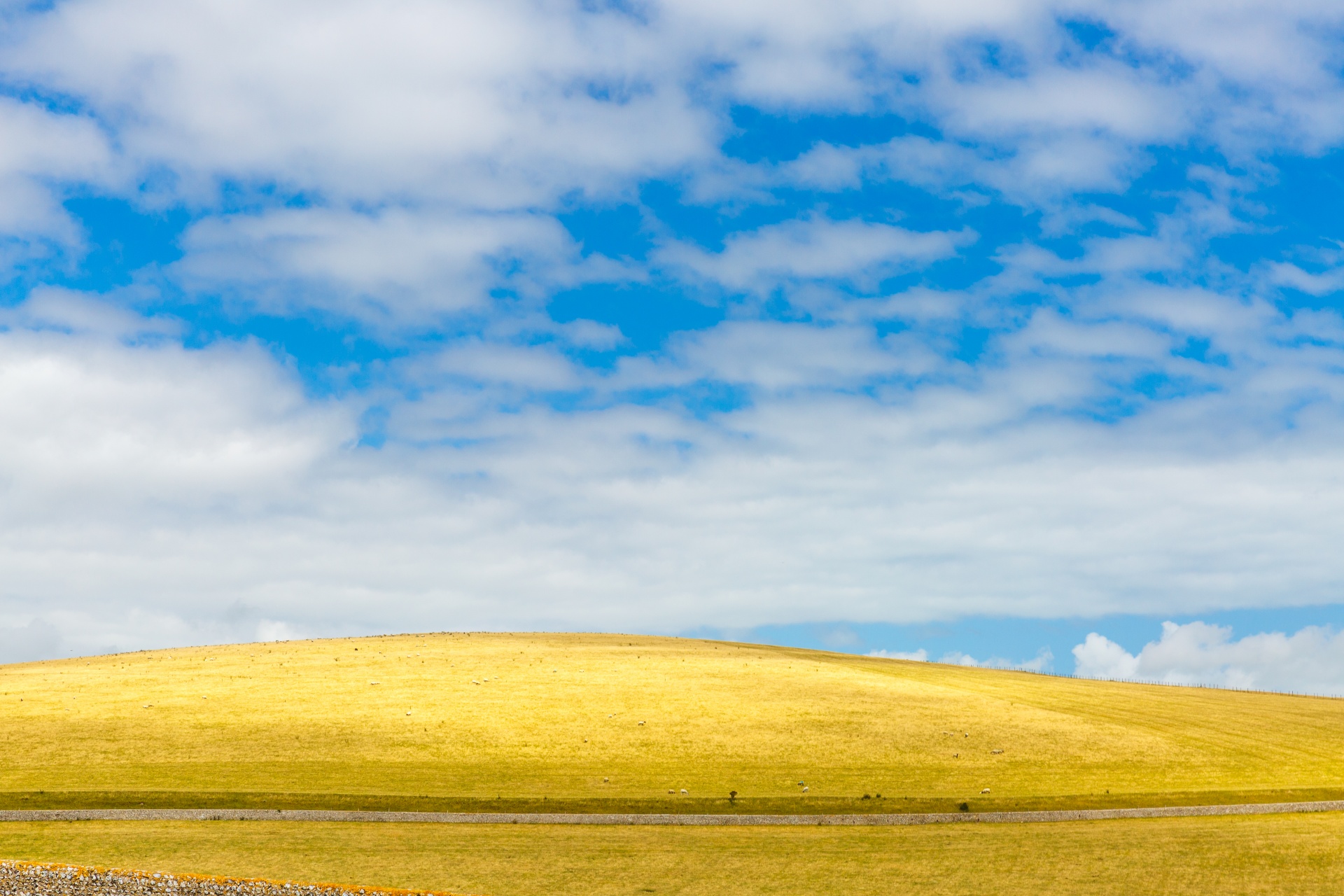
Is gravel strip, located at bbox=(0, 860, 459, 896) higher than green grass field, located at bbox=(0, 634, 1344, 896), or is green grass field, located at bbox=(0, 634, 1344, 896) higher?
green grass field, located at bbox=(0, 634, 1344, 896)

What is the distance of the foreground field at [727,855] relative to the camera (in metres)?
34.4

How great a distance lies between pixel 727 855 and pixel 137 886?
1850 centimetres

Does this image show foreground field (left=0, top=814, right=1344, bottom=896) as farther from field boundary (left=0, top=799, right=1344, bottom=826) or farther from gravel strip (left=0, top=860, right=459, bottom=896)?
gravel strip (left=0, top=860, right=459, bottom=896)

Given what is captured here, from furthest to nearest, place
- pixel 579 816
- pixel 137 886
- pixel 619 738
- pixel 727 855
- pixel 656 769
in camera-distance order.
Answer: pixel 619 738
pixel 656 769
pixel 579 816
pixel 727 855
pixel 137 886

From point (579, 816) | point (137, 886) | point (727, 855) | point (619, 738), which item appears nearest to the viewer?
point (137, 886)

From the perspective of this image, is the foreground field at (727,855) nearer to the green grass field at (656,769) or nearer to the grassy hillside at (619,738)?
the green grass field at (656,769)

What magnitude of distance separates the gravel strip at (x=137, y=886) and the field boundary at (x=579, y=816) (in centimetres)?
932

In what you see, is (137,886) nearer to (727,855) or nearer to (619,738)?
(727,855)

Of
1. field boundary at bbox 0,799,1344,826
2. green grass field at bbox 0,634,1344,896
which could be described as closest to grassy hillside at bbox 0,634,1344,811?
green grass field at bbox 0,634,1344,896

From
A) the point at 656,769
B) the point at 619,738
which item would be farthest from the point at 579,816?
the point at 619,738

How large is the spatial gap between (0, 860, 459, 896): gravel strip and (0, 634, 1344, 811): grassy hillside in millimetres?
11921

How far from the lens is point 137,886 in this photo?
30.7 meters

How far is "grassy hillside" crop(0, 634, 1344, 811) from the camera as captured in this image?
46.1m

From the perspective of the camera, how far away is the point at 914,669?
87.5 m
